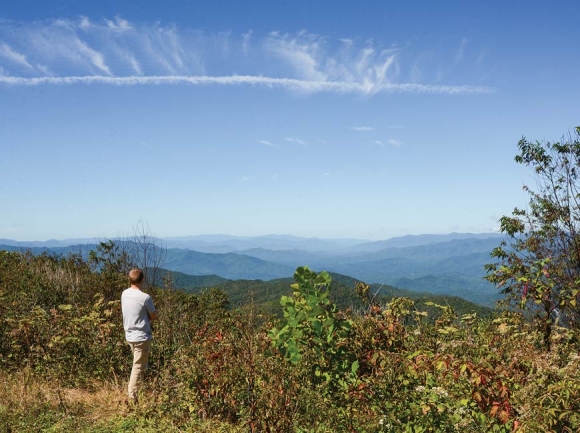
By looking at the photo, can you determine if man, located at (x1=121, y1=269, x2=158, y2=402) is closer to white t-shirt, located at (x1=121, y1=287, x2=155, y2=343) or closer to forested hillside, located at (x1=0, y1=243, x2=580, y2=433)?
white t-shirt, located at (x1=121, y1=287, x2=155, y2=343)

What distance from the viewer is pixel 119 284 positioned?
40.5 feet

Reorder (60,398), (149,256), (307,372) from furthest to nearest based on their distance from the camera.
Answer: (149,256)
(60,398)
(307,372)

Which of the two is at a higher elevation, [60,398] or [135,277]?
[135,277]

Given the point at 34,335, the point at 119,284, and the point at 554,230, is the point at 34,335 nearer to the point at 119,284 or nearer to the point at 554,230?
the point at 119,284

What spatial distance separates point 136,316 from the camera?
21.2 ft

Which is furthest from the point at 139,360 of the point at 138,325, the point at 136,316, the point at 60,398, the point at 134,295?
the point at 60,398

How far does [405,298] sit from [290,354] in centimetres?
211

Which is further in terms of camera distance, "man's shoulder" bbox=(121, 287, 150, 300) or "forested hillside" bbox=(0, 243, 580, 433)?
"man's shoulder" bbox=(121, 287, 150, 300)

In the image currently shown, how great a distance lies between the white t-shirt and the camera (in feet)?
21.1

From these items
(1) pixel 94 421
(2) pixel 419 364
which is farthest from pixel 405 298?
(1) pixel 94 421

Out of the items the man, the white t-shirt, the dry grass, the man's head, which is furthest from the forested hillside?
the man's head

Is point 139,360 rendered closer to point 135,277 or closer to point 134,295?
point 134,295

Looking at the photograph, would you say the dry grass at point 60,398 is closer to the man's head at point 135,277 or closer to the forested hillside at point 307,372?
the forested hillside at point 307,372

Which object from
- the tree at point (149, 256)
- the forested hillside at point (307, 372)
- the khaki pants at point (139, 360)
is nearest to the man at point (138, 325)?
the khaki pants at point (139, 360)
